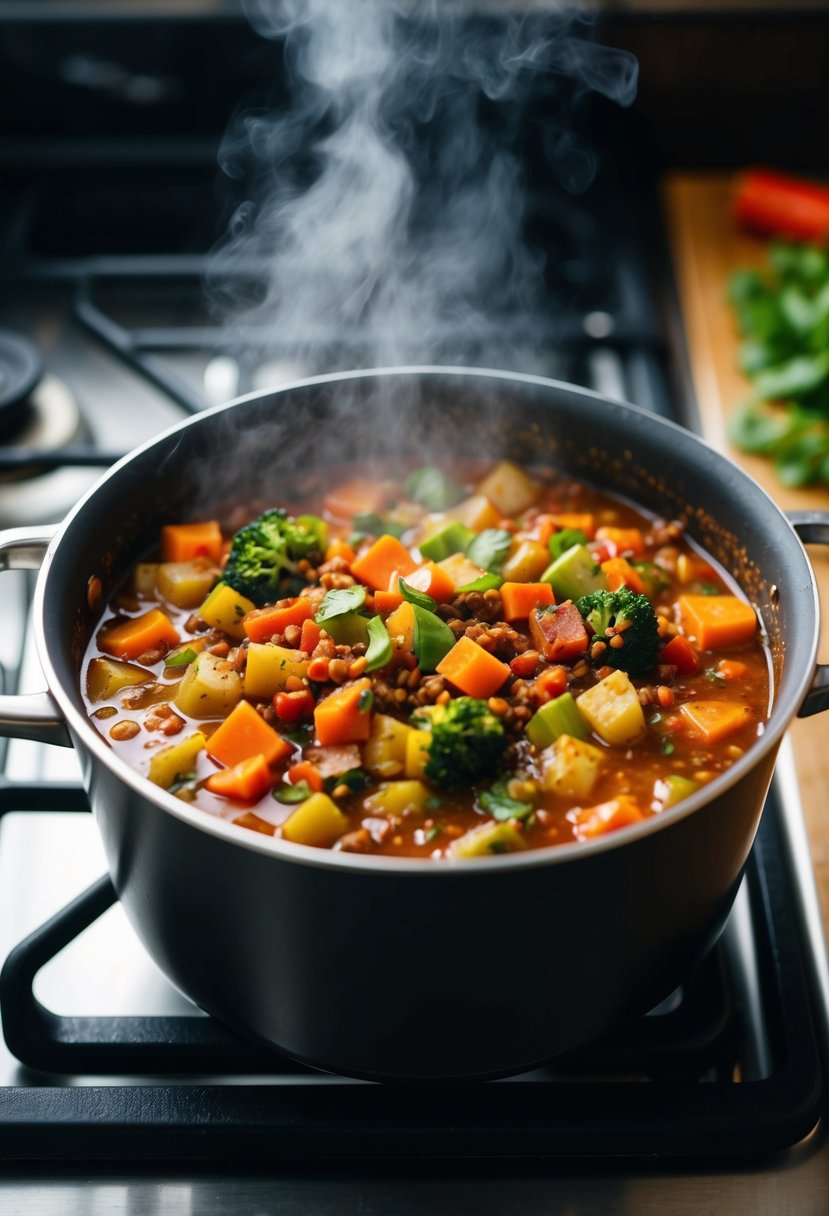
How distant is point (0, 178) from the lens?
3402mm

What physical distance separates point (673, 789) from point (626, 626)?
0.95 ft

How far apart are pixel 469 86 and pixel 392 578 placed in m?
1.85

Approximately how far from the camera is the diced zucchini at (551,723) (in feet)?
5.95

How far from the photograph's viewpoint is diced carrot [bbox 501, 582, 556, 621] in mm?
2043

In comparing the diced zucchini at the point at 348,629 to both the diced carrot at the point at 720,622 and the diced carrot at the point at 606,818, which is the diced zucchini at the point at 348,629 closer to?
the diced carrot at the point at 606,818

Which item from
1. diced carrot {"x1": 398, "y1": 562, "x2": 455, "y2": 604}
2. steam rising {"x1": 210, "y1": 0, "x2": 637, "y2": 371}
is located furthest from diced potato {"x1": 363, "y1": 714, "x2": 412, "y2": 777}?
steam rising {"x1": 210, "y1": 0, "x2": 637, "y2": 371}

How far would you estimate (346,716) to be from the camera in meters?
1.79

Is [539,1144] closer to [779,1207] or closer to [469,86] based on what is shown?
[779,1207]

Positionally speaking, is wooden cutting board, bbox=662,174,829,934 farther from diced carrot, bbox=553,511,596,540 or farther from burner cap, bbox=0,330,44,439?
burner cap, bbox=0,330,44,439

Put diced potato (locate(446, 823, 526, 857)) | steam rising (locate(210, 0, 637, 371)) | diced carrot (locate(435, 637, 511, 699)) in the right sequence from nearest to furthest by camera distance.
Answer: diced potato (locate(446, 823, 526, 857)) → diced carrot (locate(435, 637, 511, 699)) → steam rising (locate(210, 0, 637, 371))

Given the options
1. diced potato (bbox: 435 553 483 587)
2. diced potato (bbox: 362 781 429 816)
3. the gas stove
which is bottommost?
the gas stove

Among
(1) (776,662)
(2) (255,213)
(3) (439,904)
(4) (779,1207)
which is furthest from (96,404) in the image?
(4) (779,1207)

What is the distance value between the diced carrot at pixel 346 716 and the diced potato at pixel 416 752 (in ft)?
0.24

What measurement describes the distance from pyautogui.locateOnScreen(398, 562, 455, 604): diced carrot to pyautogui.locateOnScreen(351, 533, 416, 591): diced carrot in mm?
57
